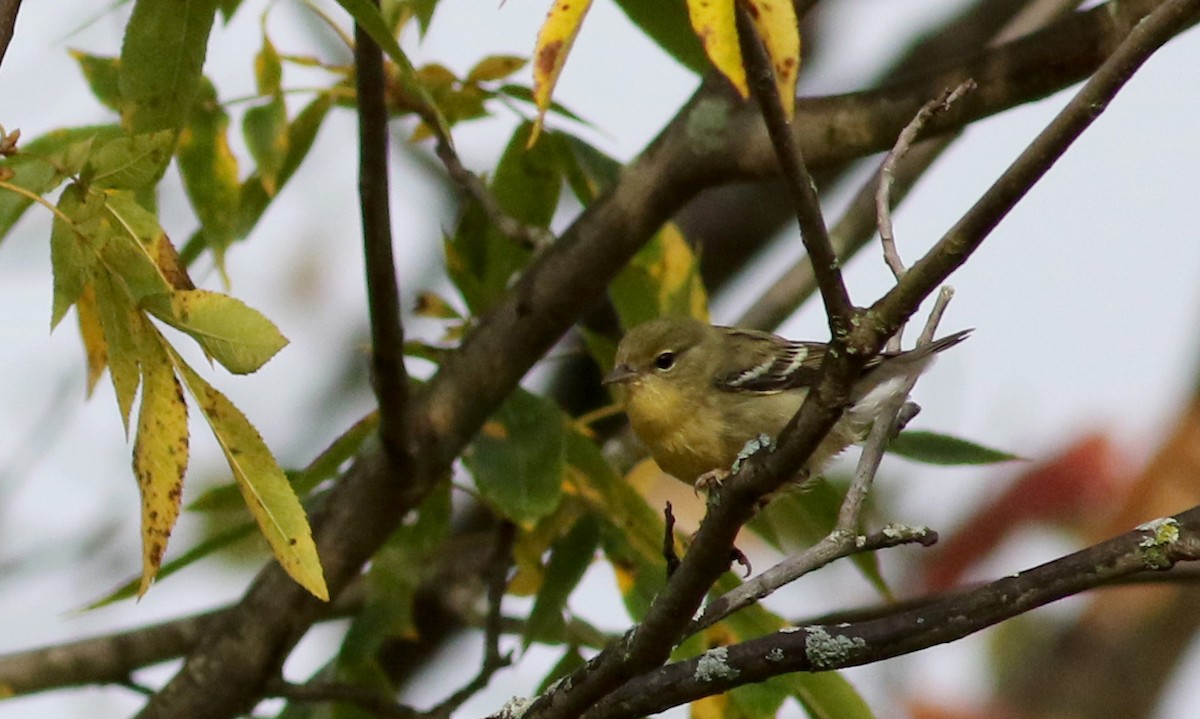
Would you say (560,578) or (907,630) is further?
(560,578)

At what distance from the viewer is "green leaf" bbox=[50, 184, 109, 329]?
2.04 meters

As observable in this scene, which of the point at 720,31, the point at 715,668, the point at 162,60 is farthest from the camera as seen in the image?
the point at 162,60

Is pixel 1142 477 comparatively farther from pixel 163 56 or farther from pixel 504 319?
pixel 163 56

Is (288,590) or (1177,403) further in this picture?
(1177,403)

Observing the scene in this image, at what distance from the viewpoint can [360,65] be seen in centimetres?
267

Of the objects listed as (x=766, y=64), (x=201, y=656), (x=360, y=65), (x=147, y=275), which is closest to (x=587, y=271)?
(x=360, y=65)

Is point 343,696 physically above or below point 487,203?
below

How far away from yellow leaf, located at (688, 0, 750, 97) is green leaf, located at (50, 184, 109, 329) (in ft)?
3.12

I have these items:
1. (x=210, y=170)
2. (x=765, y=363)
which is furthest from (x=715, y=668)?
(x=210, y=170)

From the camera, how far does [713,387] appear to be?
383 cm

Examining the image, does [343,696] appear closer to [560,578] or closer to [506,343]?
[560,578]

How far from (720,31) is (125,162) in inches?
38.0

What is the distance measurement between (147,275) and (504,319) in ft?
5.05

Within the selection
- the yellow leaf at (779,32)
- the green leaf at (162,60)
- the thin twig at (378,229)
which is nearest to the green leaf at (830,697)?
the thin twig at (378,229)
